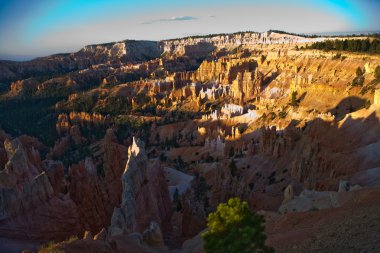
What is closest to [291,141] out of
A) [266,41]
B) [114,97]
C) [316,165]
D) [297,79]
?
[316,165]

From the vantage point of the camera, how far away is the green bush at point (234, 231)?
10773 mm

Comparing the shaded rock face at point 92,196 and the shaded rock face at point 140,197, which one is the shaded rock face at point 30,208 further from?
the shaded rock face at point 140,197

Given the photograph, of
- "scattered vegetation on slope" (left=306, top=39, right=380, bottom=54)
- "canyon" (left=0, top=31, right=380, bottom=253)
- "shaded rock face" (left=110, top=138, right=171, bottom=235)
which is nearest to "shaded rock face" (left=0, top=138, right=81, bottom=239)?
"canyon" (left=0, top=31, right=380, bottom=253)

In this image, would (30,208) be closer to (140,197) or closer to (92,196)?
(92,196)

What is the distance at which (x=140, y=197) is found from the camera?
27.4m

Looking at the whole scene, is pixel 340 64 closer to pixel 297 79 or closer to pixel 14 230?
pixel 297 79

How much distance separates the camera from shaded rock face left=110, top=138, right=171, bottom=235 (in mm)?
23250

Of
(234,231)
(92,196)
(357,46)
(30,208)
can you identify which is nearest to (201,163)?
(92,196)

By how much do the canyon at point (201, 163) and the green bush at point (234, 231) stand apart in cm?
519

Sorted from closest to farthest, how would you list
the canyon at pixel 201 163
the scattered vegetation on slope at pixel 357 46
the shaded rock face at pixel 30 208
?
the canyon at pixel 201 163, the shaded rock face at pixel 30 208, the scattered vegetation on slope at pixel 357 46

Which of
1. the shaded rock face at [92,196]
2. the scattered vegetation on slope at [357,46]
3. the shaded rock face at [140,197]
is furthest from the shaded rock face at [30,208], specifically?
the scattered vegetation on slope at [357,46]

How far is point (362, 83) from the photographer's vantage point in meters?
62.5

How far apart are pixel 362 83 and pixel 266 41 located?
12592cm

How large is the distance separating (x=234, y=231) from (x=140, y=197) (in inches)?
685
